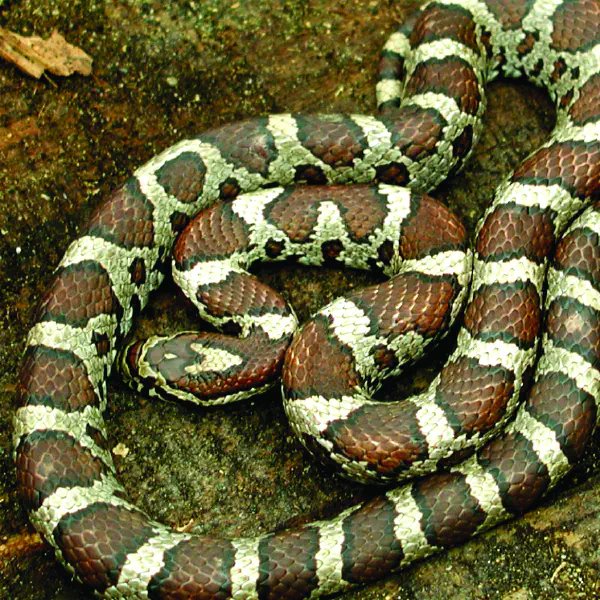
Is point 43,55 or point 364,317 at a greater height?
point 43,55

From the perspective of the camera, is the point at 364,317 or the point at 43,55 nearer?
the point at 364,317

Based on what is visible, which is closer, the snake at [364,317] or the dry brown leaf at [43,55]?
the snake at [364,317]

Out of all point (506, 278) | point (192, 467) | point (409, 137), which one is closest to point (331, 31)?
point (409, 137)

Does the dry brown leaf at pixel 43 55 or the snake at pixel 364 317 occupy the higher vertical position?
the dry brown leaf at pixel 43 55

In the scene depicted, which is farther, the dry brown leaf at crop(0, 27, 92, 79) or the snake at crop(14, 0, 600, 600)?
the dry brown leaf at crop(0, 27, 92, 79)

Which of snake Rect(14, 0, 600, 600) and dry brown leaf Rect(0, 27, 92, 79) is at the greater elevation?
dry brown leaf Rect(0, 27, 92, 79)
